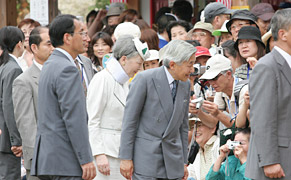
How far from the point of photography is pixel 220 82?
6.52m

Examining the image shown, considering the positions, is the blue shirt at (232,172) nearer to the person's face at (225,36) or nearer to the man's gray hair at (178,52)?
the man's gray hair at (178,52)

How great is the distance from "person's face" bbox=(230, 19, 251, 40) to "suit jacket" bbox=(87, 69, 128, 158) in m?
2.24

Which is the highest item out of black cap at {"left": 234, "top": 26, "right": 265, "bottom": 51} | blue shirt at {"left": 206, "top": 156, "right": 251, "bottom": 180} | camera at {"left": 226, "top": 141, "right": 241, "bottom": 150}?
black cap at {"left": 234, "top": 26, "right": 265, "bottom": 51}

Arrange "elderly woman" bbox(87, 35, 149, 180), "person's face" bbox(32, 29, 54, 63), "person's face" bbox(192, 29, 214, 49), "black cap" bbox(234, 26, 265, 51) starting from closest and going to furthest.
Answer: "elderly woman" bbox(87, 35, 149, 180) < "black cap" bbox(234, 26, 265, 51) < "person's face" bbox(32, 29, 54, 63) < "person's face" bbox(192, 29, 214, 49)

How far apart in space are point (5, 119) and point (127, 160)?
2.12 meters

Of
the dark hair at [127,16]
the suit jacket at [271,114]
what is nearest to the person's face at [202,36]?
the dark hair at [127,16]

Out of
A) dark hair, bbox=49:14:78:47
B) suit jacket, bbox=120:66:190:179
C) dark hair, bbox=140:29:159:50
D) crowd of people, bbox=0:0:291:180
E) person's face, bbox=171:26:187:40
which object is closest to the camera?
crowd of people, bbox=0:0:291:180

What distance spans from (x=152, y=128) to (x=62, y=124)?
843 millimetres

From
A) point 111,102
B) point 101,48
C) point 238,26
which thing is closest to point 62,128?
point 111,102

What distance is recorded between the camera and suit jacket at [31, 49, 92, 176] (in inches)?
193

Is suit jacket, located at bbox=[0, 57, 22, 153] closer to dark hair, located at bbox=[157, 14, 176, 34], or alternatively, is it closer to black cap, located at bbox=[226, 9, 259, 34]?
black cap, located at bbox=[226, 9, 259, 34]

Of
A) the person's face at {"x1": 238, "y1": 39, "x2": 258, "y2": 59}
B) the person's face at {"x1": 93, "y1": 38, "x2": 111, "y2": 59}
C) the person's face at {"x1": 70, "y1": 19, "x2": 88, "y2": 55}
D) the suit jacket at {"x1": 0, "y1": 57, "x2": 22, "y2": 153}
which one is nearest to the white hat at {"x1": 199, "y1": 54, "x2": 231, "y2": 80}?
the person's face at {"x1": 238, "y1": 39, "x2": 258, "y2": 59}

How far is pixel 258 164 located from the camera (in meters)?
4.60

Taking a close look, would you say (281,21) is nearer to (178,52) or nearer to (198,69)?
(178,52)
